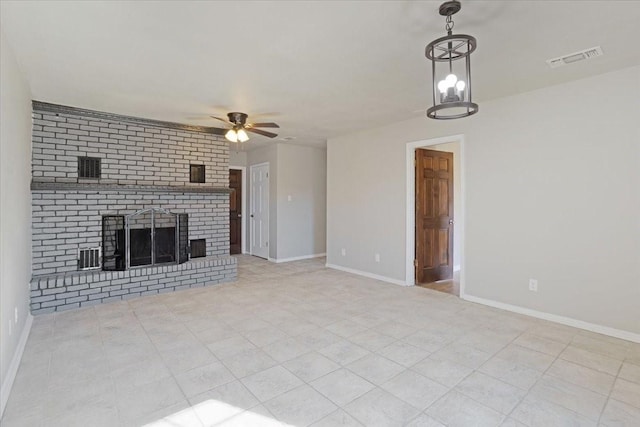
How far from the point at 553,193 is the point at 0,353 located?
182 inches

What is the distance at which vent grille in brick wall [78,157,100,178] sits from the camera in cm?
418

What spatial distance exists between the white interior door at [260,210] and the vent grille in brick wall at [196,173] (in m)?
1.98

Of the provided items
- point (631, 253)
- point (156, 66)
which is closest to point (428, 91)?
point (631, 253)

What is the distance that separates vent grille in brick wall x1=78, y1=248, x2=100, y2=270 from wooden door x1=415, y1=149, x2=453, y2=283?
428 cm

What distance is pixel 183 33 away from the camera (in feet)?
7.57

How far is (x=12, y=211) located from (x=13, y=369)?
1.15 metres

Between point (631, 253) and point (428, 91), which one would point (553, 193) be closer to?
point (631, 253)

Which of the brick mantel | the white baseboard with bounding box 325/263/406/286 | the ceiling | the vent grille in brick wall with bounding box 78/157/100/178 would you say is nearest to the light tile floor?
the white baseboard with bounding box 325/263/406/286

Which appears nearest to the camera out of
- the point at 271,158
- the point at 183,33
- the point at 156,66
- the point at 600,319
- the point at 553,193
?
the point at 183,33

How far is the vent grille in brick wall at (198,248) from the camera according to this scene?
5.07 m

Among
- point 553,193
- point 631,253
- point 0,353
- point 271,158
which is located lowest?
point 0,353

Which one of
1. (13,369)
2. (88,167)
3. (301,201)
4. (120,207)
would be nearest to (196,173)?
(120,207)

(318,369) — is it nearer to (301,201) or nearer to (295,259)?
(295,259)

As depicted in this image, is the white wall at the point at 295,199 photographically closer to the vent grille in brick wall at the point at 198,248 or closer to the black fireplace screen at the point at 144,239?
the vent grille in brick wall at the point at 198,248
